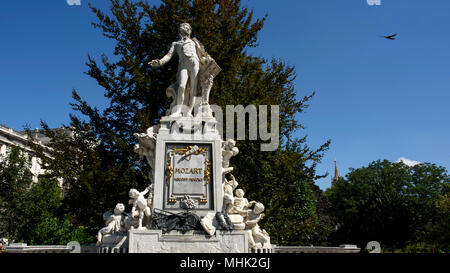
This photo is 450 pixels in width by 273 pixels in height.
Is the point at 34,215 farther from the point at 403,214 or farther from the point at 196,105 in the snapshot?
the point at 403,214

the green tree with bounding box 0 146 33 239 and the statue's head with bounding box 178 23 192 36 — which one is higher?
the statue's head with bounding box 178 23 192 36

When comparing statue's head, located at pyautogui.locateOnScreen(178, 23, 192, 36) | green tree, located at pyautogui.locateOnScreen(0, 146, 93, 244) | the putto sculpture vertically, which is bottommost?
green tree, located at pyautogui.locateOnScreen(0, 146, 93, 244)

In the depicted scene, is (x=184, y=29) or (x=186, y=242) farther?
(x=184, y=29)

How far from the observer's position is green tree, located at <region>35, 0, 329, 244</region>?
1781 centimetres

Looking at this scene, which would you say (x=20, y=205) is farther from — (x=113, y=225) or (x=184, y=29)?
(x=184, y=29)

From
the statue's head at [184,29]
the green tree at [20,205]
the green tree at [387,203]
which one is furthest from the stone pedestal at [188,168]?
the green tree at [387,203]

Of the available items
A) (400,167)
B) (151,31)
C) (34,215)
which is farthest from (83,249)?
(400,167)

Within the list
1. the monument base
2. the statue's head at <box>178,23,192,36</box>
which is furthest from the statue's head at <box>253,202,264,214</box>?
the statue's head at <box>178,23,192,36</box>

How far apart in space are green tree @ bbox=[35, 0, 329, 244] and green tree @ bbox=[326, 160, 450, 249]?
13.6 m

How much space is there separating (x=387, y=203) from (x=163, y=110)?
22.7 meters

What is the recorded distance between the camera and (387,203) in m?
33.3

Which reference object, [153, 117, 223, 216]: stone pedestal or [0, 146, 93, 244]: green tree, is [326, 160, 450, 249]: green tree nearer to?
[0, 146, 93, 244]: green tree

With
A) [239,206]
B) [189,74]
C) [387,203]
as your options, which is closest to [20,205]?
[189,74]
